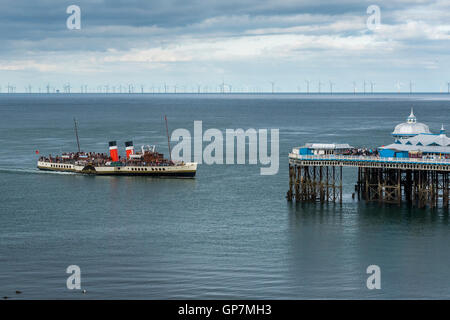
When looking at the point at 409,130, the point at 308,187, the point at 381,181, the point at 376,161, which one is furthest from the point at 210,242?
the point at 409,130

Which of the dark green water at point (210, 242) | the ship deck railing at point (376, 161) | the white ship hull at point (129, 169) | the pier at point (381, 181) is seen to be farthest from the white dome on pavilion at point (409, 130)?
the white ship hull at point (129, 169)

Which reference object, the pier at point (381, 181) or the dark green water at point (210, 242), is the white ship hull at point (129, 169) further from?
the pier at point (381, 181)

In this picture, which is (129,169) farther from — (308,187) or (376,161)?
(376,161)

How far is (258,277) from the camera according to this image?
60.3 metres

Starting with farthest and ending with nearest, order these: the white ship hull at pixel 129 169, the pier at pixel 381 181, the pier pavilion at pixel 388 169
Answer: the white ship hull at pixel 129 169 < the pier pavilion at pixel 388 169 < the pier at pixel 381 181

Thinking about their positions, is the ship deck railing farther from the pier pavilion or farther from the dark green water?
the dark green water

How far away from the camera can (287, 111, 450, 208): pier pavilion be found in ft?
282

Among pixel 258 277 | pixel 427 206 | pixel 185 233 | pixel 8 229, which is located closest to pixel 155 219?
pixel 185 233

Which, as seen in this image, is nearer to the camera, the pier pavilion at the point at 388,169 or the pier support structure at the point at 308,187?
the pier pavilion at the point at 388,169

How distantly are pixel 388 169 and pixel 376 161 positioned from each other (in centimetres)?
714

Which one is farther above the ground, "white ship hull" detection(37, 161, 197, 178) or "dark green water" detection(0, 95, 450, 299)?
"white ship hull" detection(37, 161, 197, 178)

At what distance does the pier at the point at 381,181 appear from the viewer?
8581 centimetres

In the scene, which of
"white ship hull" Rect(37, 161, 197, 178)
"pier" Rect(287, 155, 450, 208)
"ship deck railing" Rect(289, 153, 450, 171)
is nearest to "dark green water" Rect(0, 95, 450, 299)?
"pier" Rect(287, 155, 450, 208)
